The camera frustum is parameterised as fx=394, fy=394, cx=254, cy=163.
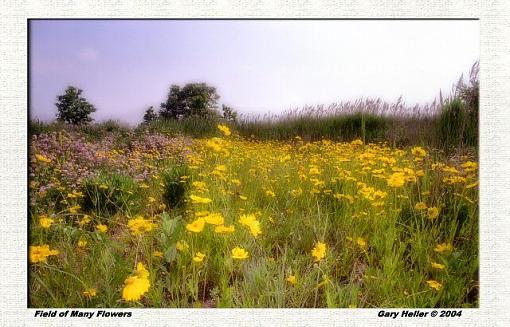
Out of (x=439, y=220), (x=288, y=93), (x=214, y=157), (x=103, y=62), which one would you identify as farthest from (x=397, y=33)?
(x=103, y=62)

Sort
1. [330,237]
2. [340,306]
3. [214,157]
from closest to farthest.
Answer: [340,306]
[330,237]
[214,157]

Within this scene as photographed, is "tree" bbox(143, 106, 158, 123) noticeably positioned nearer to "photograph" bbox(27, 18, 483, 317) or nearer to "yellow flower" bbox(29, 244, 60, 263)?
"photograph" bbox(27, 18, 483, 317)

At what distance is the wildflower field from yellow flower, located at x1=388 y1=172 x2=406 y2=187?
0.01 m

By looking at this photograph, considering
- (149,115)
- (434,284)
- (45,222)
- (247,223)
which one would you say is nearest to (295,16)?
(149,115)

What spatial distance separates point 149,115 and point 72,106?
376mm

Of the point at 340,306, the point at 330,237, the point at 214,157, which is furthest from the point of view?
the point at 214,157

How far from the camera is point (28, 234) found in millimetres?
1930

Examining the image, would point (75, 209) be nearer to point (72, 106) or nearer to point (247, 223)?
point (72, 106)

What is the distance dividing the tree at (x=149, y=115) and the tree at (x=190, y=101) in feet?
0.12

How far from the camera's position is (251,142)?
2229 mm

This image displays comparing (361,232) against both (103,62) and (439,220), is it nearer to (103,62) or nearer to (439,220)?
(439,220)

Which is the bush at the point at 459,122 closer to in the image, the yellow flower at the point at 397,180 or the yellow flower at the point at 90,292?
the yellow flower at the point at 397,180

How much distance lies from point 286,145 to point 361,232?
2.16ft

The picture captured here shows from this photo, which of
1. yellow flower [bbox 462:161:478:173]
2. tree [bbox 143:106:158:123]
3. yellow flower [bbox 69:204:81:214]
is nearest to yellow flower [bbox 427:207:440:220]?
yellow flower [bbox 462:161:478:173]
